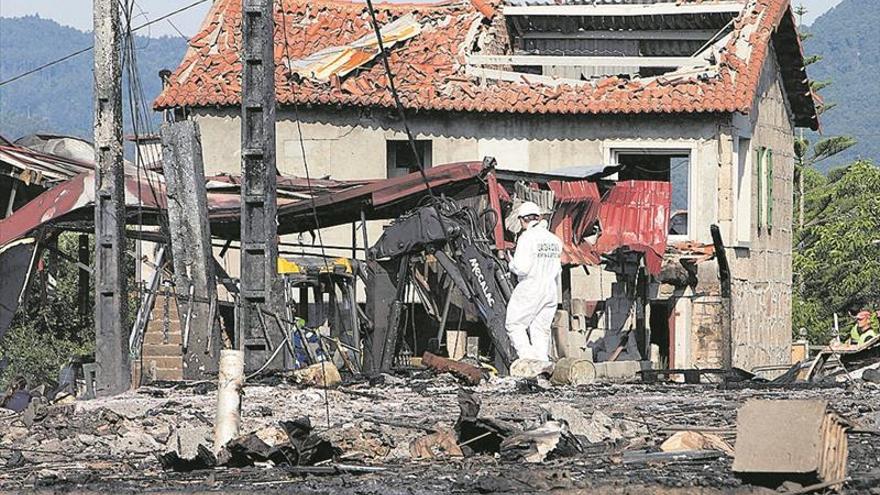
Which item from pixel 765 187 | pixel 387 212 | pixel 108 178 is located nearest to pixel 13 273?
pixel 108 178

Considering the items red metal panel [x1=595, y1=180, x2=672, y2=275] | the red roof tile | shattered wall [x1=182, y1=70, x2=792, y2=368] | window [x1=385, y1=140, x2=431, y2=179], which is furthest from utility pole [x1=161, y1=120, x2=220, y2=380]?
window [x1=385, y1=140, x2=431, y2=179]

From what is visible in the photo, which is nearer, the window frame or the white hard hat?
the white hard hat

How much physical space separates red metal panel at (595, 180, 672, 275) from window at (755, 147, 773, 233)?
20.1 feet

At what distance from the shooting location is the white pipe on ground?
1346 cm

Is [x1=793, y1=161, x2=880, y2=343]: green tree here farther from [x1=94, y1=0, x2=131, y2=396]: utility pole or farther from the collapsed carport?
[x1=94, y1=0, x2=131, y2=396]: utility pole

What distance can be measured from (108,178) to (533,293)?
16.2ft

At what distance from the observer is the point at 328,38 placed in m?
34.7

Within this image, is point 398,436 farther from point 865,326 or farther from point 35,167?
point 865,326

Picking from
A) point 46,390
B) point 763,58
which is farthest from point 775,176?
point 46,390

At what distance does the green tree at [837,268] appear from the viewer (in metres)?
61.6

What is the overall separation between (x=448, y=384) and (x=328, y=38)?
15672 millimetres

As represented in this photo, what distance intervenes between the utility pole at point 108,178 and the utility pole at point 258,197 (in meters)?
1.76

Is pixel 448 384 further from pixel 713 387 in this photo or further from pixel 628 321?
pixel 628 321

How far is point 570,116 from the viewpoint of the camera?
32688mm
